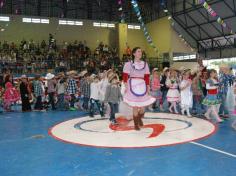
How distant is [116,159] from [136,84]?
94.4 inches

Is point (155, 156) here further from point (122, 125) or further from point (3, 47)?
point (3, 47)

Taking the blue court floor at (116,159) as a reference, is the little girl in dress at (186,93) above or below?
above

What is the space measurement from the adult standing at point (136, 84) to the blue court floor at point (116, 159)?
160 centimetres

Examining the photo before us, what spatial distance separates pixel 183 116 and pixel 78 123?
3.03 metres

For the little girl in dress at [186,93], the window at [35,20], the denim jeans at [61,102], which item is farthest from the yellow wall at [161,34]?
the little girl in dress at [186,93]

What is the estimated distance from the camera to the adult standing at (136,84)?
6707mm

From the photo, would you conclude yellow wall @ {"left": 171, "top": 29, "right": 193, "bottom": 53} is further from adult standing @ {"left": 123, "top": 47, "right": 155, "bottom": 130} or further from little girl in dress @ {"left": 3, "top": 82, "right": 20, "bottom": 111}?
adult standing @ {"left": 123, "top": 47, "right": 155, "bottom": 130}

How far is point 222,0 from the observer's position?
73.2 ft

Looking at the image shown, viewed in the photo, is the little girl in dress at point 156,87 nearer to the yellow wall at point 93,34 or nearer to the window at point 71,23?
the yellow wall at point 93,34

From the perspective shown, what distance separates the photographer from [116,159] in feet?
15.4

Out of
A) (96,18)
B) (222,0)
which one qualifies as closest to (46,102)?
(222,0)

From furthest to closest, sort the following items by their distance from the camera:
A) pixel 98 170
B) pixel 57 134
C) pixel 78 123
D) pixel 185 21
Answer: pixel 185 21
pixel 78 123
pixel 57 134
pixel 98 170

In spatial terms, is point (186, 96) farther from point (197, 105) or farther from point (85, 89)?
point (85, 89)

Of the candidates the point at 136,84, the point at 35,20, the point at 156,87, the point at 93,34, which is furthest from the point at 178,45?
the point at 136,84
